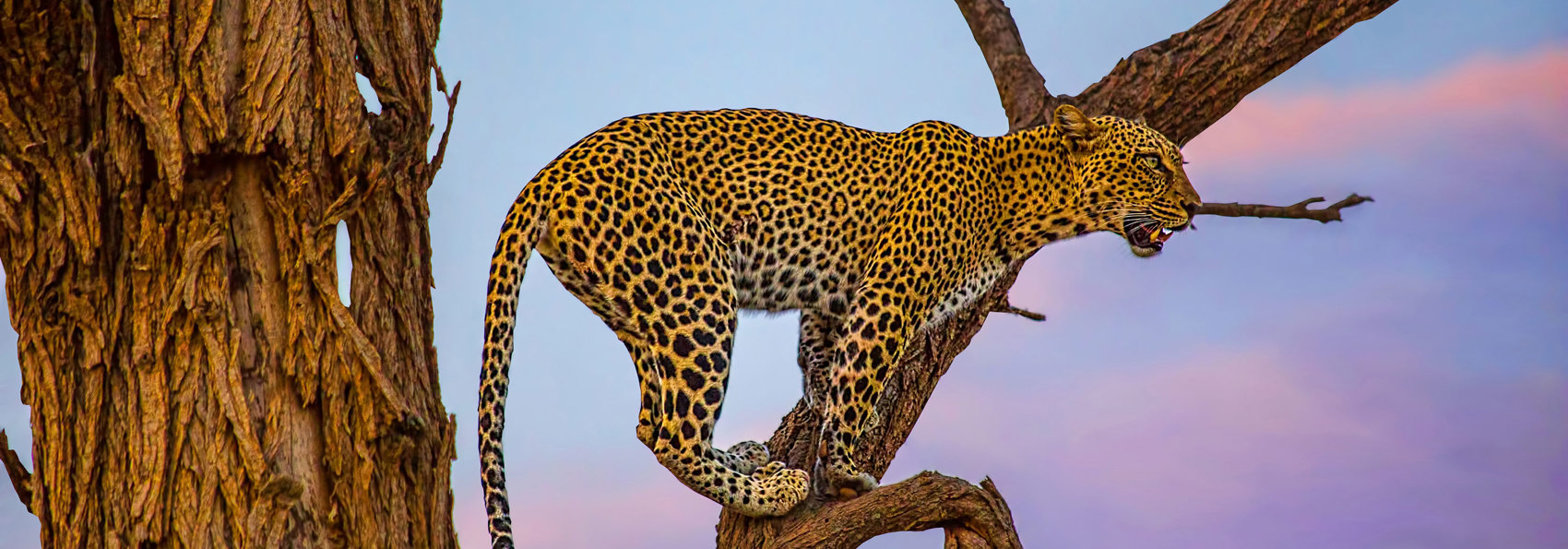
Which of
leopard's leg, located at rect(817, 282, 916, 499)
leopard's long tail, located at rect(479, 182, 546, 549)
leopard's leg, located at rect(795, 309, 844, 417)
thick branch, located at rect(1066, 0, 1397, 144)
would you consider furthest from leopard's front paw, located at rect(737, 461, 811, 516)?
thick branch, located at rect(1066, 0, 1397, 144)

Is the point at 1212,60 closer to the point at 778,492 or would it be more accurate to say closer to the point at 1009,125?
the point at 1009,125

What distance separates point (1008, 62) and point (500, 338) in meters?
4.13

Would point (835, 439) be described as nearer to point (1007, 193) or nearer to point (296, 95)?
point (1007, 193)

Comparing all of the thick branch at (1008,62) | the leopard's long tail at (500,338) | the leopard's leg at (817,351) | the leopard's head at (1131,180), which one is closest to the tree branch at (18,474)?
the leopard's long tail at (500,338)

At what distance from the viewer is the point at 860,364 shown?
21.6 feet

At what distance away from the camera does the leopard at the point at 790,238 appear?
6.07m

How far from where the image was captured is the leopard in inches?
239

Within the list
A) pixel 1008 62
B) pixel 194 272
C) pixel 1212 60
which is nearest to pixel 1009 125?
pixel 1008 62

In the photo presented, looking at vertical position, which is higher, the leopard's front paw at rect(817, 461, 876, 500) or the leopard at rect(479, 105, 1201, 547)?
the leopard at rect(479, 105, 1201, 547)

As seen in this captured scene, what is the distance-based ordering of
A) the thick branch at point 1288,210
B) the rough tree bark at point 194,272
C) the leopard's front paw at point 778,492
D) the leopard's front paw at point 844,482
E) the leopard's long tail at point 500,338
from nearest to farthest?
the rough tree bark at point 194,272
the leopard's long tail at point 500,338
the leopard's front paw at point 778,492
the leopard's front paw at point 844,482
the thick branch at point 1288,210

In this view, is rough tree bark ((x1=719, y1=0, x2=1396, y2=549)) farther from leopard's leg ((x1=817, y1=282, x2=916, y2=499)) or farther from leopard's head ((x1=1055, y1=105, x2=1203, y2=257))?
leopard's head ((x1=1055, y1=105, x2=1203, y2=257))

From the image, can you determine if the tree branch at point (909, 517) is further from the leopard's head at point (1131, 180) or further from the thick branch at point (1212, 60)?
the thick branch at point (1212, 60)

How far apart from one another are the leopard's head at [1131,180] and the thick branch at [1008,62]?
3.93 ft

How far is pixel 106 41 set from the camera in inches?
183
